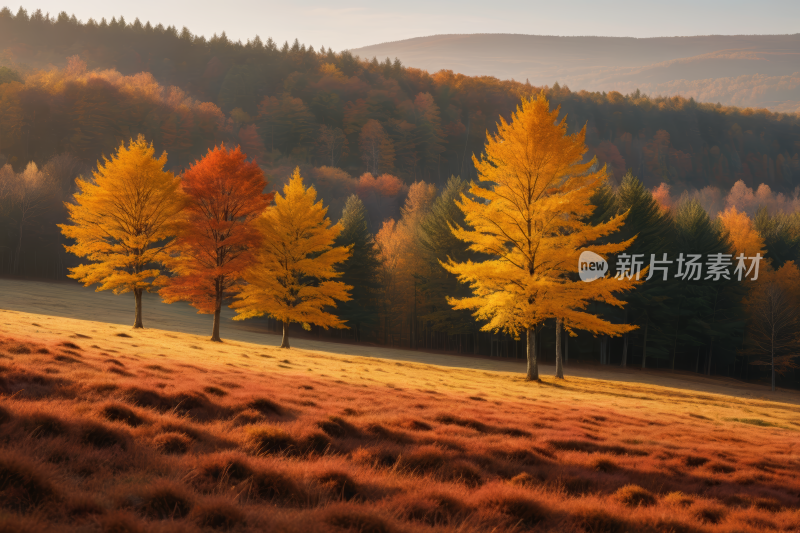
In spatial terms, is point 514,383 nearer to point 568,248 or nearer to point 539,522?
point 568,248

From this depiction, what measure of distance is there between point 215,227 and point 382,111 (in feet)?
354

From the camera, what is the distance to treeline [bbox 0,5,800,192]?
119500 mm

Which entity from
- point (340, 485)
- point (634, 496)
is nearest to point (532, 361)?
point (634, 496)

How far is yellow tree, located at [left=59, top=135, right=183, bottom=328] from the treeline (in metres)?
81.3

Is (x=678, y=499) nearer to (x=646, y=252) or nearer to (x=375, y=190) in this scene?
(x=646, y=252)

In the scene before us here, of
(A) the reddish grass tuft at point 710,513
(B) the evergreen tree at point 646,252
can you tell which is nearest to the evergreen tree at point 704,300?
(B) the evergreen tree at point 646,252

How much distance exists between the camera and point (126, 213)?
92.9 ft

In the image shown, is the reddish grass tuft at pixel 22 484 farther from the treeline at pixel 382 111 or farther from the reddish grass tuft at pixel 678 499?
the treeline at pixel 382 111

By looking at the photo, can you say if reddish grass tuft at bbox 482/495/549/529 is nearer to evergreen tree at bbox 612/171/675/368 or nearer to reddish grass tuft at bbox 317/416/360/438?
reddish grass tuft at bbox 317/416/360/438

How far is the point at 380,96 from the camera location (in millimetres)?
130000

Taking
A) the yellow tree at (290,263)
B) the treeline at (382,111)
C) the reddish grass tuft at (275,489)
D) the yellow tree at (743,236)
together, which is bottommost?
the reddish grass tuft at (275,489)

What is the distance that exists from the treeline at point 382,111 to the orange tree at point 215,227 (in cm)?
8195

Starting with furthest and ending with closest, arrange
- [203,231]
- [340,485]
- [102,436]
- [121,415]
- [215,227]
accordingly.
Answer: [203,231], [215,227], [121,415], [102,436], [340,485]

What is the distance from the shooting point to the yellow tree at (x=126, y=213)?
27.6m
